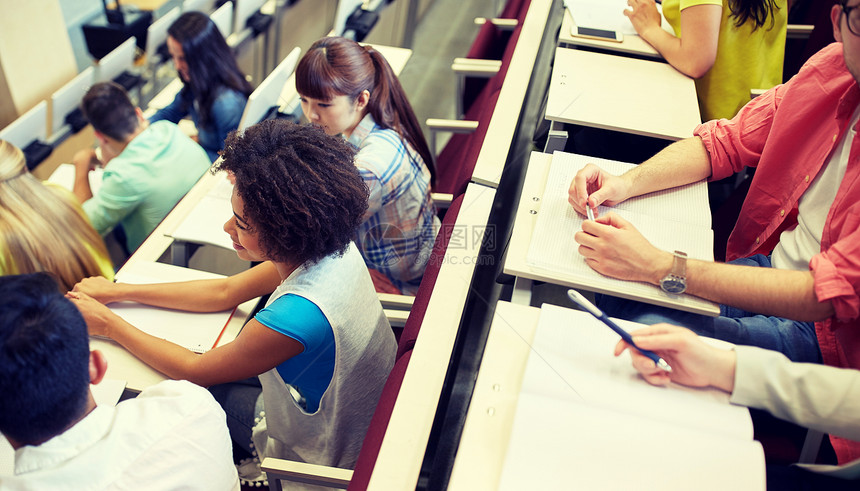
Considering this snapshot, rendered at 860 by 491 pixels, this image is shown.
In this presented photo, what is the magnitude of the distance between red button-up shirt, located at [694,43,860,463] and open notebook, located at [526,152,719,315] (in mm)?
166

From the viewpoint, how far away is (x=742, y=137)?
56.7 inches

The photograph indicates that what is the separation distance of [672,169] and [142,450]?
1156mm

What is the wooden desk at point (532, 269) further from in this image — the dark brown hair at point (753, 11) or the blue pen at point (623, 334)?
the dark brown hair at point (753, 11)

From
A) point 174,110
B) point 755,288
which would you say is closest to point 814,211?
point 755,288

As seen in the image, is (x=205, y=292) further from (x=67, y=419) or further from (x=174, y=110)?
(x=174, y=110)

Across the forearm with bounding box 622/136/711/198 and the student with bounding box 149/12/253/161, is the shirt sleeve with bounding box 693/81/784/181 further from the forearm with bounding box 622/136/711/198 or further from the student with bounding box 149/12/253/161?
the student with bounding box 149/12/253/161

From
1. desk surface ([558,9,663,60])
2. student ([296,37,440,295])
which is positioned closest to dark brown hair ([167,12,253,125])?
student ([296,37,440,295])

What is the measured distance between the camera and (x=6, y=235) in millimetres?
1696

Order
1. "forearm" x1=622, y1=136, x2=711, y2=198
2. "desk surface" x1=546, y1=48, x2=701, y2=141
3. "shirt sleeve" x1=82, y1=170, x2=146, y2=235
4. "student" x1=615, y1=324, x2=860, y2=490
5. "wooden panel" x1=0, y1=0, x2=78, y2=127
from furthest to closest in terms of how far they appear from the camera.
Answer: "wooden panel" x1=0, y1=0, x2=78, y2=127
"shirt sleeve" x1=82, y1=170, x2=146, y2=235
"desk surface" x1=546, y1=48, x2=701, y2=141
"forearm" x1=622, y1=136, x2=711, y2=198
"student" x1=615, y1=324, x2=860, y2=490

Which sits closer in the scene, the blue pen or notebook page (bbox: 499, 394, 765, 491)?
notebook page (bbox: 499, 394, 765, 491)

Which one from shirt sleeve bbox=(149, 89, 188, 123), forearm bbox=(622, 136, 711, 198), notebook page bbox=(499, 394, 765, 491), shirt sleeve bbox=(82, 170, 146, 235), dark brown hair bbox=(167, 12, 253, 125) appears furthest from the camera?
shirt sleeve bbox=(149, 89, 188, 123)

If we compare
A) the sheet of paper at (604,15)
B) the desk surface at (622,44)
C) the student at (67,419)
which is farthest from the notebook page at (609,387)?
the sheet of paper at (604,15)

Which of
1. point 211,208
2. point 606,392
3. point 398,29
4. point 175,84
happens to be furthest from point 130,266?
point 398,29

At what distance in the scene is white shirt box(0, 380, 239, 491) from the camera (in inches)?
35.5
